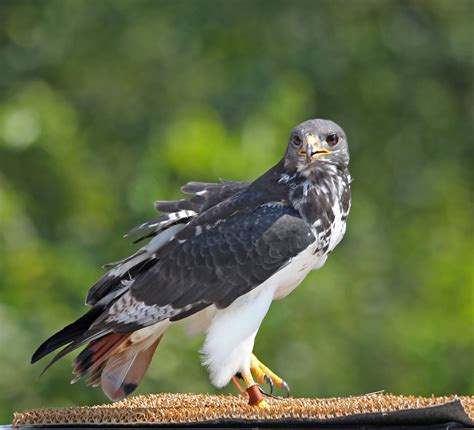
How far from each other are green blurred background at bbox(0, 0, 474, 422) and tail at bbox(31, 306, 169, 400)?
3641 millimetres

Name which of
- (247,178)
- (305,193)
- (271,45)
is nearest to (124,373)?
(305,193)

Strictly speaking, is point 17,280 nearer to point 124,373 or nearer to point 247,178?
point 247,178

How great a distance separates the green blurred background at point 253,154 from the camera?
392 inches

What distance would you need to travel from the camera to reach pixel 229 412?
4473 millimetres

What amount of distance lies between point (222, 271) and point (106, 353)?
0.55m

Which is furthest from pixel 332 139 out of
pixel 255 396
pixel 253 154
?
pixel 253 154

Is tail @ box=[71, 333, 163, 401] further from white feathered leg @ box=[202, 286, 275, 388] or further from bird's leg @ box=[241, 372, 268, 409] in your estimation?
bird's leg @ box=[241, 372, 268, 409]

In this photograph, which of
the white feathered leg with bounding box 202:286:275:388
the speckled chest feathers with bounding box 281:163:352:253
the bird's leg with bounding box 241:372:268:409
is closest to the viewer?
the bird's leg with bounding box 241:372:268:409

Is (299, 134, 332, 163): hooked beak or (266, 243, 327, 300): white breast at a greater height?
(299, 134, 332, 163): hooked beak

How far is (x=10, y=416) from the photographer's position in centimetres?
949

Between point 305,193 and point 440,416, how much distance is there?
1597 millimetres

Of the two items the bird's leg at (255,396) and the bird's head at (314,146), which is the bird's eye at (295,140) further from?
the bird's leg at (255,396)

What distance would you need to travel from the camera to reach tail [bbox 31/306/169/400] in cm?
520

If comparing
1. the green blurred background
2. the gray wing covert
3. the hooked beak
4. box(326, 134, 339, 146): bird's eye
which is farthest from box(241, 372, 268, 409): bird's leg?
the green blurred background
